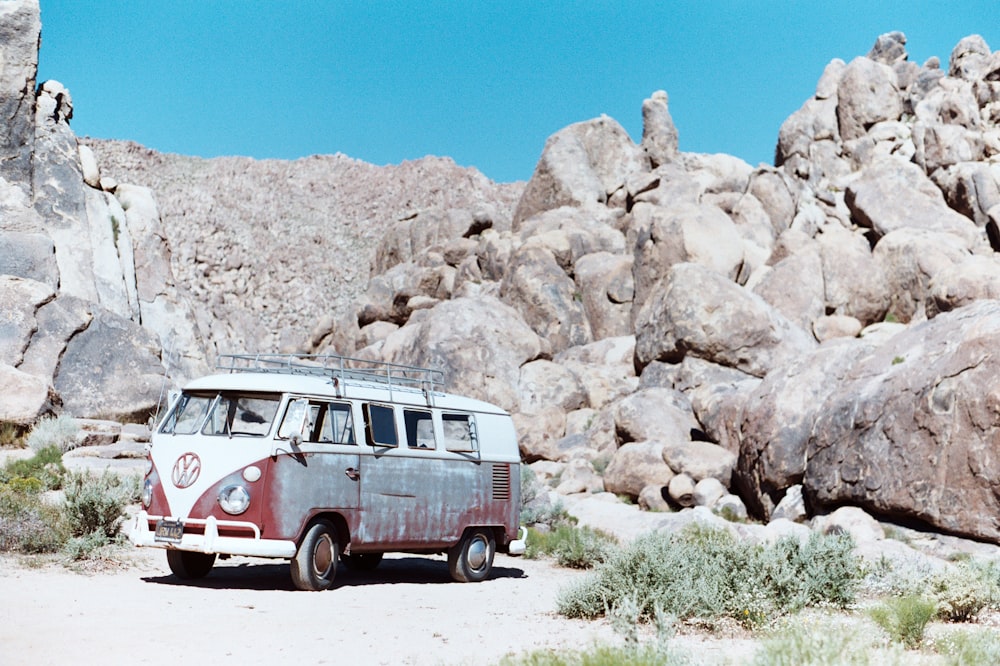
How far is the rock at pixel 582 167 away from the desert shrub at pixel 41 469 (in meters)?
44.0

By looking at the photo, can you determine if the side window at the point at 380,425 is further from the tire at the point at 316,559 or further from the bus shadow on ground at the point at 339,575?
the bus shadow on ground at the point at 339,575

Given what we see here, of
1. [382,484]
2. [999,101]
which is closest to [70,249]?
[382,484]

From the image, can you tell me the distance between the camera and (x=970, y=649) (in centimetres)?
664

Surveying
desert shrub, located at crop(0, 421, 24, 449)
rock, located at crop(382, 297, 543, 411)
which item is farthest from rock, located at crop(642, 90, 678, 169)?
desert shrub, located at crop(0, 421, 24, 449)

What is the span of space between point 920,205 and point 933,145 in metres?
7.92

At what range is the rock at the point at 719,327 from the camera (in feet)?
112

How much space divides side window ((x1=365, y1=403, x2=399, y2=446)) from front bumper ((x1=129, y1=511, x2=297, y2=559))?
179 centimetres

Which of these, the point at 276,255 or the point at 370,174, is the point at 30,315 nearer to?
the point at 276,255

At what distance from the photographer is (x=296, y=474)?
10086mm

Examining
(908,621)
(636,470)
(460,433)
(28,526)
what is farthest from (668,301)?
(908,621)

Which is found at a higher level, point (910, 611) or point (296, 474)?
point (296, 474)

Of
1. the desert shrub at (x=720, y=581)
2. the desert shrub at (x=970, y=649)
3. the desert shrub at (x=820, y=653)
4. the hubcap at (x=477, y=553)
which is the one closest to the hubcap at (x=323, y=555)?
the hubcap at (x=477, y=553)

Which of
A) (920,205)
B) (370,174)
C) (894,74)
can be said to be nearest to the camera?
(920,205)

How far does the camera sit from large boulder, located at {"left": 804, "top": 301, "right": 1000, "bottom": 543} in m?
16.3
